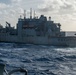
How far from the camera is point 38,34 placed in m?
104

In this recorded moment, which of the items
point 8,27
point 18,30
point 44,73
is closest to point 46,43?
point 18,30

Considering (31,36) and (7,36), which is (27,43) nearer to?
(31,36)

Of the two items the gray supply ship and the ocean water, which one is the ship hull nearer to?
the gray supply ship

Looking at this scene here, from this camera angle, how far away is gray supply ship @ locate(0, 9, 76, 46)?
97.1 m

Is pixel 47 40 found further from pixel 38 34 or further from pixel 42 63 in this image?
pixel 42 63

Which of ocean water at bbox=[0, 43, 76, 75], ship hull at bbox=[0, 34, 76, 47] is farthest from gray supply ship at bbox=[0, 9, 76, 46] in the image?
ocean water at bbox=[0, 43, 76, 75]

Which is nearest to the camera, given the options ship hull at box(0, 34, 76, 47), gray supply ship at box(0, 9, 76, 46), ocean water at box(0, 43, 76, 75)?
ocean water at box(0, 43, 76, 75)

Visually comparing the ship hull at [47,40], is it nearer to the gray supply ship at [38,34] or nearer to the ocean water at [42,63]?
the gray supply ship at [38,34]

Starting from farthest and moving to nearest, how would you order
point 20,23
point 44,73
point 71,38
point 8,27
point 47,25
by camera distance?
point 8,27, point 20,23, point 47,25, point 71,38, point 44,73

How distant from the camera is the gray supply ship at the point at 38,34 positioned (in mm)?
97062

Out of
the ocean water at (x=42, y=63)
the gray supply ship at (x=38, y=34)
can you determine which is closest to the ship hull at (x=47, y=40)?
the gray supply ship at (x=38, y=34)

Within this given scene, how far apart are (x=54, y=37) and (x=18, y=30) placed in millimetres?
18471

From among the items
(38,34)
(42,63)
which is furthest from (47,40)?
(42,63)

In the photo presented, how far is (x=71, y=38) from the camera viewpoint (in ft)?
316
